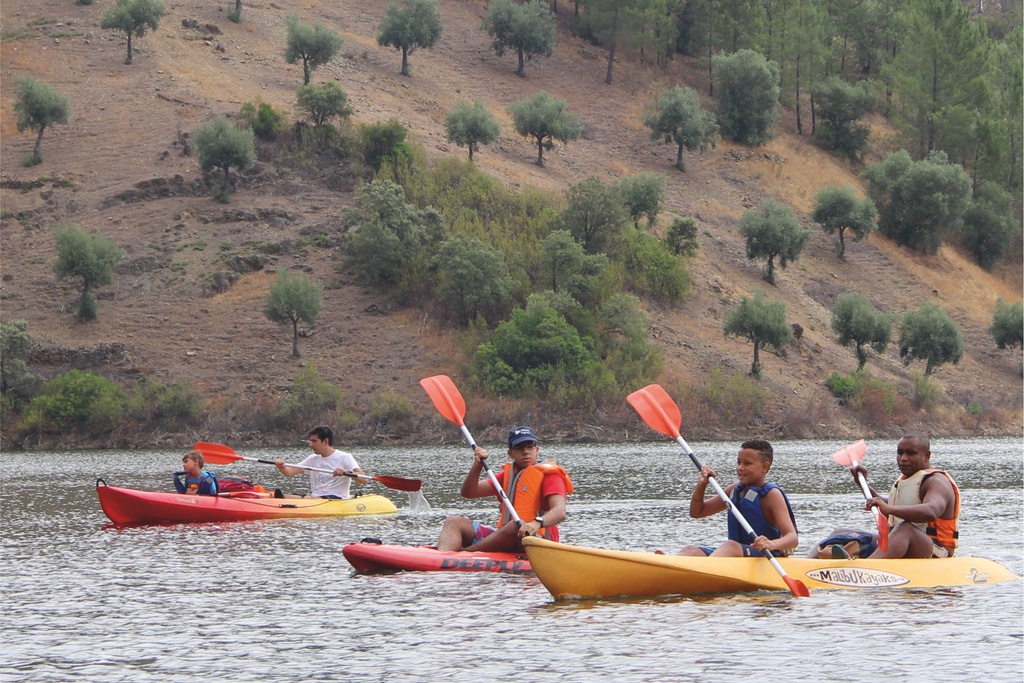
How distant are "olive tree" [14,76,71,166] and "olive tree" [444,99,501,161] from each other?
20.9m

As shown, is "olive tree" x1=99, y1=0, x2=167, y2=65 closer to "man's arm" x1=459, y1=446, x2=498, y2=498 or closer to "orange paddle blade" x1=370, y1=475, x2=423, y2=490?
"orange paddle blade" x1=370, y1=475, x2=423, y2=490

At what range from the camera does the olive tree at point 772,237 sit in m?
75.1

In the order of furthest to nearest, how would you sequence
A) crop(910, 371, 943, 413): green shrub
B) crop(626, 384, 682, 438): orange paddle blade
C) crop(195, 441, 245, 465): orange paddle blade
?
1. crop(910, 371, 943, 413): green shrub
2. crop(195, 441, 245, 465): orange paddle blade
3. crop(626, 384, 682, 438): orange paddle blade

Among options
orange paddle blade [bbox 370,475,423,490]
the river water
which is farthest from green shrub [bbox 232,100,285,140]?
orange paddle blade [bbox 370,475,423,490]

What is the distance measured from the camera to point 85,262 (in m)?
62.6

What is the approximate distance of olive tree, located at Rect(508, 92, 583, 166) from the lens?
80.9m

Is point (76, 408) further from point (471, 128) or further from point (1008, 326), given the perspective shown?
point (1008, 326)

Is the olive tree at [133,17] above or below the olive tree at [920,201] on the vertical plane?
above

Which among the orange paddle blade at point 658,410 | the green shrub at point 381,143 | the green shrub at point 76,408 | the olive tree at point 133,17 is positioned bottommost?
the green shrub at point 76,408

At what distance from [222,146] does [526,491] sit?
56.7 m

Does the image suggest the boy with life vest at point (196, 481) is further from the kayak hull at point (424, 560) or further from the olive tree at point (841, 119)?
the olive tree at point (841, 119)

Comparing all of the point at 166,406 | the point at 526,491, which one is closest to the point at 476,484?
the point at 526,491

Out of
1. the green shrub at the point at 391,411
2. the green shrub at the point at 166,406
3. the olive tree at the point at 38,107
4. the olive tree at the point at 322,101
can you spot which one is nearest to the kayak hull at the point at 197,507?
the green shrub at the point at 391,411

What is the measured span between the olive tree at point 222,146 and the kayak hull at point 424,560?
55.2m
